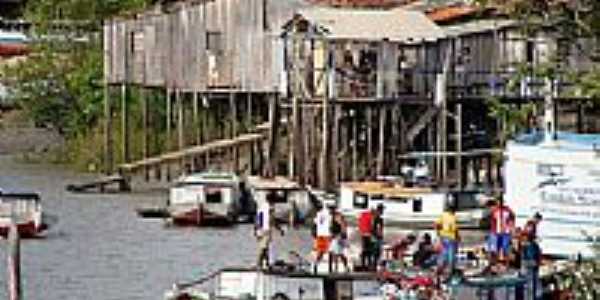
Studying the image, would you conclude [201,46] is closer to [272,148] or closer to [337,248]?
[272,148]

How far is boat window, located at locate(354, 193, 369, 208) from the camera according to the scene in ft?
184

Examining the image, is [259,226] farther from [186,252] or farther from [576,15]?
[576,15]

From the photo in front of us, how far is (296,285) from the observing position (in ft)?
107

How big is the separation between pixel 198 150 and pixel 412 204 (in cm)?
1465

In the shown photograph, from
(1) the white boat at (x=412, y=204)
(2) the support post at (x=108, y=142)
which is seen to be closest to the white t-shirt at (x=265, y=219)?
(1) the white boat at (x=412, y=204)

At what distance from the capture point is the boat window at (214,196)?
59.0 m

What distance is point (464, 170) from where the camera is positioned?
6262 centimetres

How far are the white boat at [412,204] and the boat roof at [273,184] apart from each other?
87.0 inches

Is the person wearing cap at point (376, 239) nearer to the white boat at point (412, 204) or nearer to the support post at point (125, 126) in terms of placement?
the white boat at point (412, 204)

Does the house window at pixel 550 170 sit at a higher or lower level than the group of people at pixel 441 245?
higher

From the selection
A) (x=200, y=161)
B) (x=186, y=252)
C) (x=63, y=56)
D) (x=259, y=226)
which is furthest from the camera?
(x=63, y=56)

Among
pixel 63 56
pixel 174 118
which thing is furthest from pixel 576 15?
pixel 63 56

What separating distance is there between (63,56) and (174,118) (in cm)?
1327

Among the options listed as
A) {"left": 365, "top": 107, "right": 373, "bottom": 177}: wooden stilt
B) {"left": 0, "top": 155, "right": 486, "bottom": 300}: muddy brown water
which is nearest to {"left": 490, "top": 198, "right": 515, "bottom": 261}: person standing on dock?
{"left": 0, "top": 155, "right": 486, "bottom": 300}: muddy brown water
